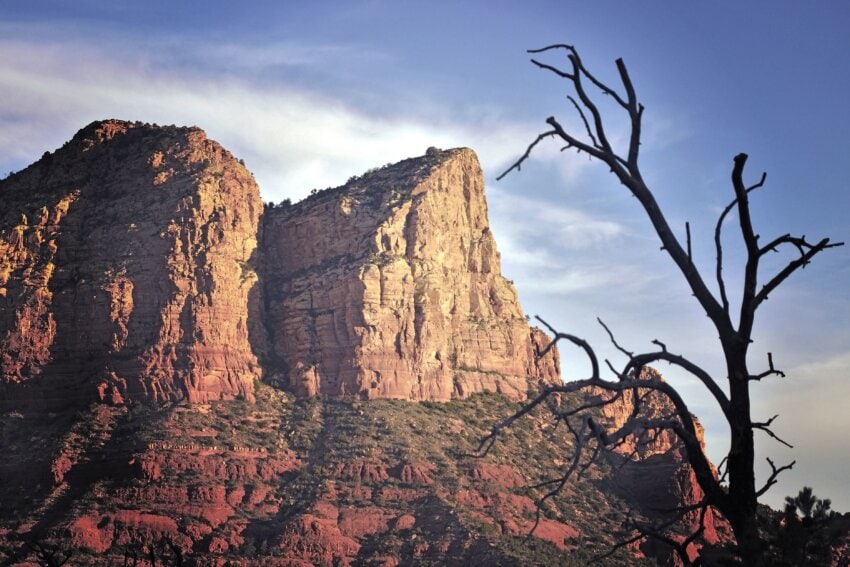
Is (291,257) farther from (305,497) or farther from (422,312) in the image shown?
(305,497)

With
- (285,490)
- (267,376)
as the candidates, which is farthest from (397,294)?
(285,490)

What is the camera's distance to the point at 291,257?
105m

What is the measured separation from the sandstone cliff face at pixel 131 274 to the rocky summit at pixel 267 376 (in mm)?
189

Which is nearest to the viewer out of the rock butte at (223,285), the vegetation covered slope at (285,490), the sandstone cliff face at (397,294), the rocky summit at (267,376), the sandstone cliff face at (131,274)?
the vegetation covered slope at (285,490)

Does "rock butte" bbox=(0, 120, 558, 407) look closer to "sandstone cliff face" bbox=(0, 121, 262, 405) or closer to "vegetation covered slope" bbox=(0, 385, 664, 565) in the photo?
"sandstone cliff face" bbox=(0, 121, 262, 405)

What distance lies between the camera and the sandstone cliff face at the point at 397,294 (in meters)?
95.9

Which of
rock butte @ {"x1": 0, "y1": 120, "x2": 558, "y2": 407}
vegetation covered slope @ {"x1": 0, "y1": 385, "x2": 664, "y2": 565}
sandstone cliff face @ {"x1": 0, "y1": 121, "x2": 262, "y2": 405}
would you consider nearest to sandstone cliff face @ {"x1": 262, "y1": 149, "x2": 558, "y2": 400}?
rock butte @ {"x1": 0, "y1": 120, "x2": 558, "y2": 407}

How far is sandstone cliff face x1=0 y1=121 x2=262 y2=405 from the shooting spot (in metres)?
90.0

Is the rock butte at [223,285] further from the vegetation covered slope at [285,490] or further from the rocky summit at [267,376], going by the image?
the vegetation covered slope at [285,490]

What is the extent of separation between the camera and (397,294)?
98438 mm

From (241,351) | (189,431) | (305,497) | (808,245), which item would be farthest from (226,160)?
(808,245)

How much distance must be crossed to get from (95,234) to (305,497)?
3293 centimetres

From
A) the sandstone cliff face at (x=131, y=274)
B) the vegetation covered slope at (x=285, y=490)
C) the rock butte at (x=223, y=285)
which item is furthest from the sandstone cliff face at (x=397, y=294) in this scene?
the sandstone cliff face at (x=131, y=274)

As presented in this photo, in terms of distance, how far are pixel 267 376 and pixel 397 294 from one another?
43.4ft
